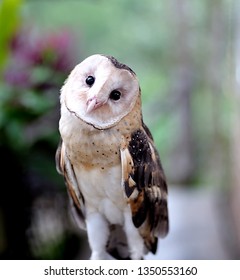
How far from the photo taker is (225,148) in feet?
6.84

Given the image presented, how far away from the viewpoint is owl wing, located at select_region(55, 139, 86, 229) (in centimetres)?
40

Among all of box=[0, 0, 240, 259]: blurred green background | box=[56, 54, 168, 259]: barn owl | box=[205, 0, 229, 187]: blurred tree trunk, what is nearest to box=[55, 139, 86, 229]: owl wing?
box=[56, 54, 168, 259]: barn owl

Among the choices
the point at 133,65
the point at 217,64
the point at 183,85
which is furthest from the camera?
the point at 183,85

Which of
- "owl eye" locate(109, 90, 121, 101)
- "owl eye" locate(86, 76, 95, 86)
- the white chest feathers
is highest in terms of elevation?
"owl eye" locate(86, 76, 95, 86)

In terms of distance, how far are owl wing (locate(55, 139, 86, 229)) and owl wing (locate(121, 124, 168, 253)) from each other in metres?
0.05

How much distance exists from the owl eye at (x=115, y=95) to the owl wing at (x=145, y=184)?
0.12ft

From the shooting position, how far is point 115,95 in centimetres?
34

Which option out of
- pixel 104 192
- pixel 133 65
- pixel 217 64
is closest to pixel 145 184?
pixel 104 192

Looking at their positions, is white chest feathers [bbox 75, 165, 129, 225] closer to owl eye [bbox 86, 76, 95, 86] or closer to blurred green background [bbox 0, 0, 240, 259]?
owl eye [bbox 86, 76, 95, 86]

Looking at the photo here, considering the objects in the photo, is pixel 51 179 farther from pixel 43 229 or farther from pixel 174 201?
pixel 174 201

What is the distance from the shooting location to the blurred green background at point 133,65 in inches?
44.1

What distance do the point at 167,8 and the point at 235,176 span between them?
690mm

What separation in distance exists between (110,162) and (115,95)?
61 millimetres

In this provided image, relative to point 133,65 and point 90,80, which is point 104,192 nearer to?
point 90,80
